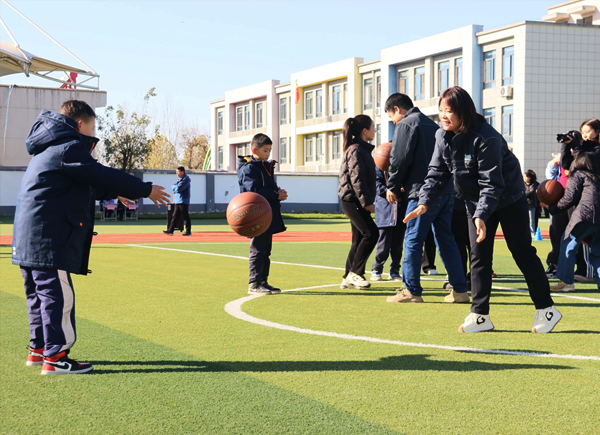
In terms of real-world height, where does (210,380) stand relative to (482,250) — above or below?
below

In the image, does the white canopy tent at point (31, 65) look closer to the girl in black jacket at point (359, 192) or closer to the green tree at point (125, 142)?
the green tree at point (125, 142)

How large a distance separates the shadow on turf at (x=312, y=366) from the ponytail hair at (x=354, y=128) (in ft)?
16.0

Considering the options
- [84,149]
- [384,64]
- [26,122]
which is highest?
[384,64]

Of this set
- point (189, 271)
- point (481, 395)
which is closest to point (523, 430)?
point (481, 395)

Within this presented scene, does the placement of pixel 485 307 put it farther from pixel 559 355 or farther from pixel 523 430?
pixel 523 430

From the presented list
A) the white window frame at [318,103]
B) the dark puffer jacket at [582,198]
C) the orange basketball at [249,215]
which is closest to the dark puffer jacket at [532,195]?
the dark puffer jacket at [582,198]

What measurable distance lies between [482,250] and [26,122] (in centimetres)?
5071

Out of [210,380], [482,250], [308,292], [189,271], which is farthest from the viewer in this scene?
[189,271]

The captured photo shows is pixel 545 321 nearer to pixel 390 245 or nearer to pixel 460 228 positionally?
pixel 460 228

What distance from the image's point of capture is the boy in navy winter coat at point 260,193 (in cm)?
944

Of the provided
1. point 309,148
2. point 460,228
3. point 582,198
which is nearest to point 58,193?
point 460,228

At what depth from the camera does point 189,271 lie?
40.1 feet

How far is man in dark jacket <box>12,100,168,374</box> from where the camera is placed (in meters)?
5.20

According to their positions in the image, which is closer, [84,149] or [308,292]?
[84,149]
